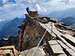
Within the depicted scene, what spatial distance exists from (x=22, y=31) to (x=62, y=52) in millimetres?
24281

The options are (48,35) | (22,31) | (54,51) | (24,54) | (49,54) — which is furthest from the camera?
(22,31)

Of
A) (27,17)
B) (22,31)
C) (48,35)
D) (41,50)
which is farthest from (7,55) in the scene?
(22,31)

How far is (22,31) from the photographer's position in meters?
35.3

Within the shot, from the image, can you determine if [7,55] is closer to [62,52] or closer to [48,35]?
[62,52]

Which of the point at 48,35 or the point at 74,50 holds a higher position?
the point at 74,50

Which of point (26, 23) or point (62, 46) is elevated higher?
point (62, 46)

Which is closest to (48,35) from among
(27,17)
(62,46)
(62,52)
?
(62,46)

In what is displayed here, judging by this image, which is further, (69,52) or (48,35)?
(48,35)

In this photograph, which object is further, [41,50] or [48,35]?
[48,35]

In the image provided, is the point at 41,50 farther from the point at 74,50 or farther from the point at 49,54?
the point at 74,50

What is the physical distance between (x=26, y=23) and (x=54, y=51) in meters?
22.1

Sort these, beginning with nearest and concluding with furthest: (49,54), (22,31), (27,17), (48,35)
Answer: (49,54) < (48,35) < (27,17) < (22,31)

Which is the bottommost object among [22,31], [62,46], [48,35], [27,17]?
[22,31]

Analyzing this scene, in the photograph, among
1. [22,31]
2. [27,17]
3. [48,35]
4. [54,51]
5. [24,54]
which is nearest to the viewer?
[54,51]
